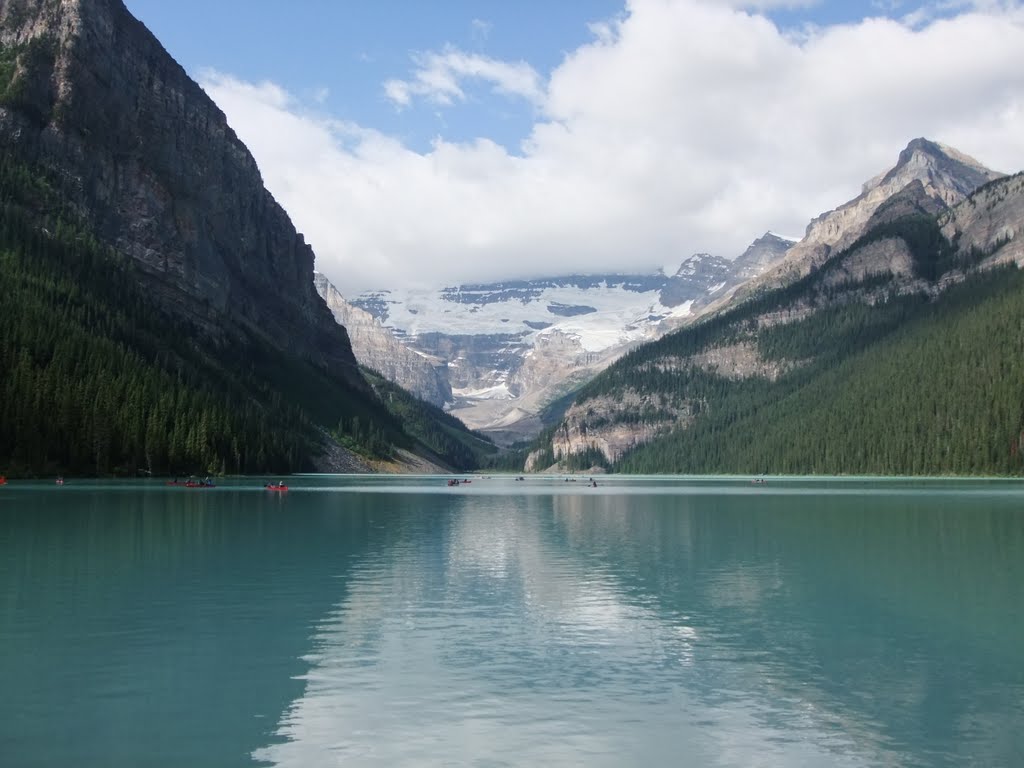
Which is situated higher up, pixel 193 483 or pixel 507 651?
pixel 193 483

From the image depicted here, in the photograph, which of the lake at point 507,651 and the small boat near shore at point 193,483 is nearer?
the lake at point 507,651

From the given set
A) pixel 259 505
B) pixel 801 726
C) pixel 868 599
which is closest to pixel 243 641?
pixel 801 726

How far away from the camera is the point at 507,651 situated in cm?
3425

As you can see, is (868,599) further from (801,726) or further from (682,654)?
(801,726)

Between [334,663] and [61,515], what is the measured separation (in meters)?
62.5

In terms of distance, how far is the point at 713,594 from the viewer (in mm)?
47312

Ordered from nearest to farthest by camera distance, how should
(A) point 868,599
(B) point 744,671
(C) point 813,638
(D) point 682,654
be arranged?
(B) point 744,671, (D) point 682,654, (C) point 813,638, (A) point 868,599

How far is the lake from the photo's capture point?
2383 centimetres

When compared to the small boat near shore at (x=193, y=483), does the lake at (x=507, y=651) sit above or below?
below

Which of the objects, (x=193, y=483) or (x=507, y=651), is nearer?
(x=507, y=651)

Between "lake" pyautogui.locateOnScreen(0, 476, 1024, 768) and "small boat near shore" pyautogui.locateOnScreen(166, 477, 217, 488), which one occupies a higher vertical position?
"small boat near shore" pyautogui.locateOnScreen(166, 477, 217, 488)

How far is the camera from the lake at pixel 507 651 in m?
23.8

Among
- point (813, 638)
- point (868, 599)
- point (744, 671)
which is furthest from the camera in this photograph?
point (868, 599)

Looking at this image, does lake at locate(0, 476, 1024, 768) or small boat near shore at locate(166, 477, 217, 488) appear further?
small boat near shore at locate(166, 477, 217, 488)
